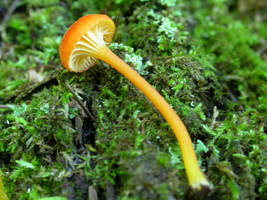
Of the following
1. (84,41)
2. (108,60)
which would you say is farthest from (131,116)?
(84,41)

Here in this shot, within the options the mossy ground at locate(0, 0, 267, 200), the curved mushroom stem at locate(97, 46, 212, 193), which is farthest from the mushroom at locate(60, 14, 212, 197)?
the mossy ground at locate(0, 0, 267, 200)

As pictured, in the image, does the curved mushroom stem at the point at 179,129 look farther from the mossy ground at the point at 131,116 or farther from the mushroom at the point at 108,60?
the mossy ground at the point at 131,116

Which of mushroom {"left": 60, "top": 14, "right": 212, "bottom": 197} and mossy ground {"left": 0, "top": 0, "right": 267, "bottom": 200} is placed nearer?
mushroom {"left": 60, "top": 14, "right": 212, "bottom": 197}

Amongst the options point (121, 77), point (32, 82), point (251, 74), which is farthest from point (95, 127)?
point (251, 74)

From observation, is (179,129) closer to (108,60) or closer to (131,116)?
(131,116)

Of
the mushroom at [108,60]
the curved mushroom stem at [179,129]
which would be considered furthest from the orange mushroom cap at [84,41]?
the curved mushroom stem at [179,129]

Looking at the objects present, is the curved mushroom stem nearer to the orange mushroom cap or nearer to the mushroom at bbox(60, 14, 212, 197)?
the mushroom at bbox(60, 14, 212, 197)

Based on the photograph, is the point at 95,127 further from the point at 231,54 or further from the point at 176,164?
the point at 231,54
